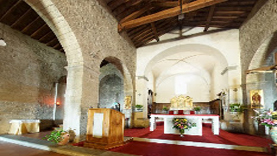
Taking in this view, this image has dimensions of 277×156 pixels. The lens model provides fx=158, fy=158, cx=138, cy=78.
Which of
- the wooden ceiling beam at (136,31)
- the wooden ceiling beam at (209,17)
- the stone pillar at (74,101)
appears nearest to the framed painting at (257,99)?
the wooden ceiling beam at (209,17)

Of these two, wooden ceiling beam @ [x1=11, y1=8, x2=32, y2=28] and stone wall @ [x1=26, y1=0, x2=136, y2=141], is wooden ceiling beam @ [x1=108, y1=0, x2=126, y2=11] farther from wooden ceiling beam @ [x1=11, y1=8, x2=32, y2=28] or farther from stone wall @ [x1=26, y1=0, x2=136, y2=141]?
wooden ceiling beam @ [x1=11, y1=8, x2=32, y2=28]

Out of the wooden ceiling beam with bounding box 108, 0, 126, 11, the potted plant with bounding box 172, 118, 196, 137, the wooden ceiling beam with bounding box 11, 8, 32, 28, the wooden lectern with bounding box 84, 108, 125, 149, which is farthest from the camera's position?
the wooden ceiling beam with bounding box 108, 0, 126, 11

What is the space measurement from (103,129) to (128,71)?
16.8ft

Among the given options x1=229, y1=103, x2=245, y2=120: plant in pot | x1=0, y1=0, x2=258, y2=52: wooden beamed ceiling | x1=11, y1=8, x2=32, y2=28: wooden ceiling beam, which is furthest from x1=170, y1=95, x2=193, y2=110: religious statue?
x1=11, y1=8, x2=32, y2=28: wooden ceiling beam

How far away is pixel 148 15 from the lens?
23.3ft

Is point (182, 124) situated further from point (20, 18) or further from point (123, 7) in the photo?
point (20, 18)

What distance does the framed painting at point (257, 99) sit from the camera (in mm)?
6516

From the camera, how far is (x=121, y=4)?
7016mm

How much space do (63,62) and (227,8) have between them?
29.9 ft

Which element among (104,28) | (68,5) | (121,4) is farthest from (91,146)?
(121,4)

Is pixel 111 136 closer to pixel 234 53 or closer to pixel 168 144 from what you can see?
pixel 168 144

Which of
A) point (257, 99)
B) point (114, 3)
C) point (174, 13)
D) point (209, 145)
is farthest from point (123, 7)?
point (257, 99)

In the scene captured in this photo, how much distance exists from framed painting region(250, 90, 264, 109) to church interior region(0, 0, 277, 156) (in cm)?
3

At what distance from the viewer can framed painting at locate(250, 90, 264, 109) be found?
21.4ft
